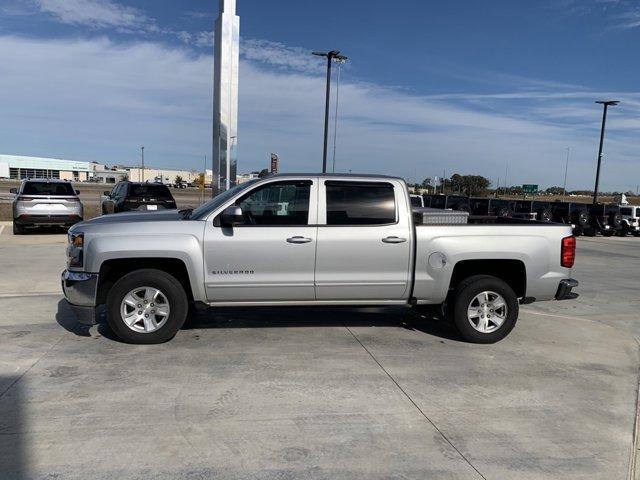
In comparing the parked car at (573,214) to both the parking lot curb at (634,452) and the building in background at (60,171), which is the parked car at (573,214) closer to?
the parking lot curb at (634,452)

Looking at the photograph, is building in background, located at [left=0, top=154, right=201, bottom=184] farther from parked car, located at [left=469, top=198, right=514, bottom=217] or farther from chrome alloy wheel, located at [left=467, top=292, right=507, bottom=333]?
chrome alloy wheel, located at [left=467, top=292, right=507, bottom=333]

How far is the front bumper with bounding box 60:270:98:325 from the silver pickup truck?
0.03ft

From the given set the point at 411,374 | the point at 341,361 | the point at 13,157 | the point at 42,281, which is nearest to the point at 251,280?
the point at 341,361

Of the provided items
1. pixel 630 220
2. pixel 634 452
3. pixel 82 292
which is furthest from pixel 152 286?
pixel 630 220

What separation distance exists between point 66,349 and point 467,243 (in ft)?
14.7

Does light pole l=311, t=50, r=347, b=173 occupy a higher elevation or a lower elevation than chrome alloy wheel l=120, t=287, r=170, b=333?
higher

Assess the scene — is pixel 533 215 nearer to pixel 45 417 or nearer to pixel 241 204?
pixel 241 204

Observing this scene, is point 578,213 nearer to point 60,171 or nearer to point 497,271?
point 497,271

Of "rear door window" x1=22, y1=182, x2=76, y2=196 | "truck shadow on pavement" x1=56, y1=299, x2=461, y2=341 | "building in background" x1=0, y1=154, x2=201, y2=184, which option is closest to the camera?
"truck shadow on pavement" x1=56, y1=299, x2=461, y2=341

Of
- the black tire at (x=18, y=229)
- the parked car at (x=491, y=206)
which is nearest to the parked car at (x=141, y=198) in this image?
the black tire at (x=18, y=229)

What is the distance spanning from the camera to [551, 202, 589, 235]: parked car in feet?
83.9

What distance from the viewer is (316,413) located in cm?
425

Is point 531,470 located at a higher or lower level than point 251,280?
lower

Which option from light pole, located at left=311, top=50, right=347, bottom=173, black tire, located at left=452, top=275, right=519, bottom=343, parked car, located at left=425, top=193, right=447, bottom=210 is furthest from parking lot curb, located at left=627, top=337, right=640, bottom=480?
parked car, located at left=425, top=193, right=447, bottom=210
